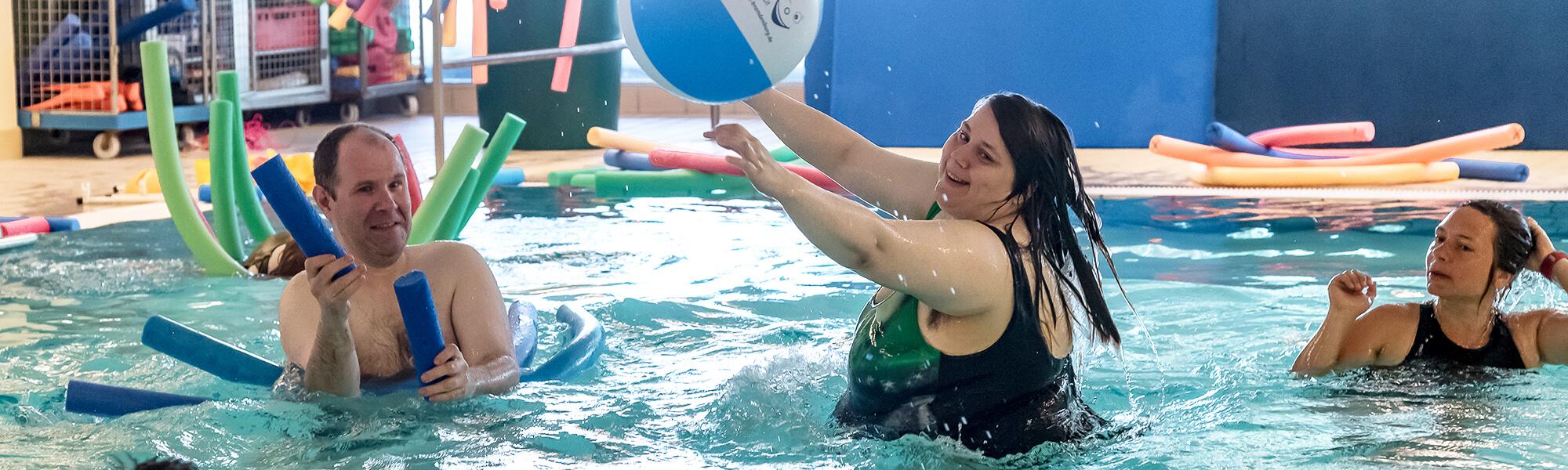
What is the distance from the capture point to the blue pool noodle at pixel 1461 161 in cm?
837

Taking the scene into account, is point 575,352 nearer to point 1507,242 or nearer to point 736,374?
point 736,374

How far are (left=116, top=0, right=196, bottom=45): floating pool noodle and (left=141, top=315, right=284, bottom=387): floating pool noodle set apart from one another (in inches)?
276

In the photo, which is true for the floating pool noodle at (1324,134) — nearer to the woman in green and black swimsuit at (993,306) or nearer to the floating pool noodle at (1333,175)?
the floating pool noodle at (1333,175)

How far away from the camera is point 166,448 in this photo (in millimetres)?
3199

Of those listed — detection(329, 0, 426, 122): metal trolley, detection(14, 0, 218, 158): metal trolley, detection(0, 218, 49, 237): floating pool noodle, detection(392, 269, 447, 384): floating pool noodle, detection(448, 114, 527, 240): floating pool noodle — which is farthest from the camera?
detection(329, 0, 426, 122): metal trolley

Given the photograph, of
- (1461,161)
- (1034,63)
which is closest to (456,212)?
(1461,161)

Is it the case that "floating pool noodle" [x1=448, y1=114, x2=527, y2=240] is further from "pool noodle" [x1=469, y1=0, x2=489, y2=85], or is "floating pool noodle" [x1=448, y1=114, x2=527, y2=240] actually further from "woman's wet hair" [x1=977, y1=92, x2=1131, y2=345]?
"woman's wet hair" [x1=977, y1=92, x2=1131, y2=345]

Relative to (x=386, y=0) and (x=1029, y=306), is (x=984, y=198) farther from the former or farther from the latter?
(x=386, y=0)

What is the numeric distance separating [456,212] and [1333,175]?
204 inches

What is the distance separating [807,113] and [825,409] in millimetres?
768

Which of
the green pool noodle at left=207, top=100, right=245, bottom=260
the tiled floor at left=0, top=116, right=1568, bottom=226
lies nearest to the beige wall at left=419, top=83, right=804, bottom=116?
the tiled floor at left=0, top=116, right=1568, bottom=226

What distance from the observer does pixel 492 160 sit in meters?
5.91

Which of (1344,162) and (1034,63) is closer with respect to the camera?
(1344,162)

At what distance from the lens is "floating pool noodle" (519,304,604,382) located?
3746 mm
